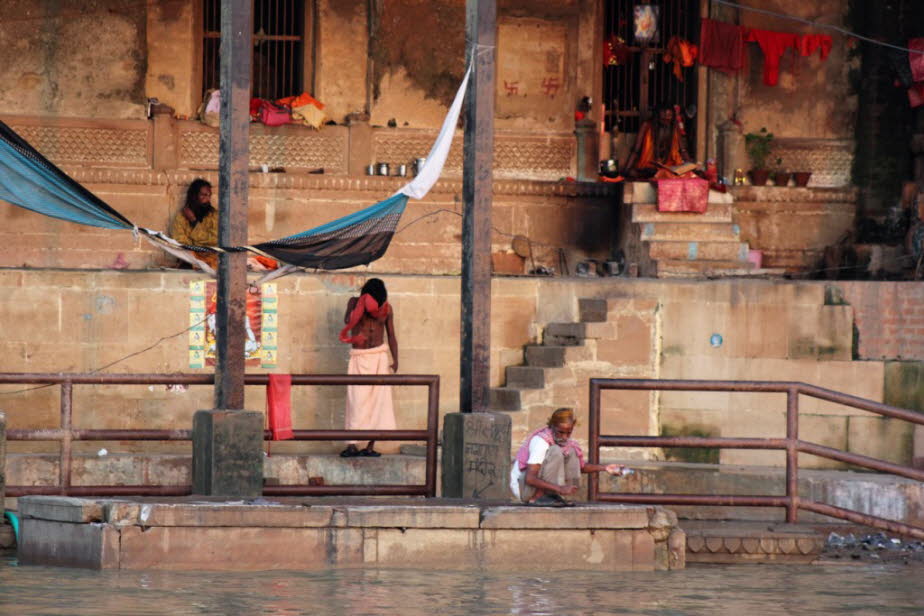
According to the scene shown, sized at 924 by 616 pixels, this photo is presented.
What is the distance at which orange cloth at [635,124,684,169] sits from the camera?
2006 cm

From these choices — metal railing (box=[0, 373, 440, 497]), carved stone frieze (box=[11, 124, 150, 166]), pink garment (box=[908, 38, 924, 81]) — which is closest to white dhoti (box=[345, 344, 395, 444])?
metal railing (box=[0, 373, 440, 497])

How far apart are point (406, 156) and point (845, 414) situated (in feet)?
20.1

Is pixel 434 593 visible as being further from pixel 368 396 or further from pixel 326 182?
pixel 326 182

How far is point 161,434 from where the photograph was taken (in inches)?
480

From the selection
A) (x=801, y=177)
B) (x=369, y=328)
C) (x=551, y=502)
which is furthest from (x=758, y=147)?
(x=551, y=502)

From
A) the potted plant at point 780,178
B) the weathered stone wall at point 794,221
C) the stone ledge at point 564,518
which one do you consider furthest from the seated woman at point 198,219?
the stone ledge at point 564,518

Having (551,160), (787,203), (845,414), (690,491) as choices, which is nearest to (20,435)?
(690,491)

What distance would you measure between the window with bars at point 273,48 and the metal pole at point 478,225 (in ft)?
26.2

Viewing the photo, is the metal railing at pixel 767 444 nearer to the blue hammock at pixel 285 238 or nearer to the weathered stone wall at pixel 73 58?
the blue hammock at pixel 285 238

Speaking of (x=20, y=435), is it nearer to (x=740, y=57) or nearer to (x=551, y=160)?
(x=551, y=160)

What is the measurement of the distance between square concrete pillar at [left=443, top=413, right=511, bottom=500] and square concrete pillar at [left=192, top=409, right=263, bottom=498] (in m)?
1.34

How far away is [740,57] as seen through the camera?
20.3 meters

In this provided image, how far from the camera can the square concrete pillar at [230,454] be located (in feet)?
39.1

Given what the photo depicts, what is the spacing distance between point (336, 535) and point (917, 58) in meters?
11.2
